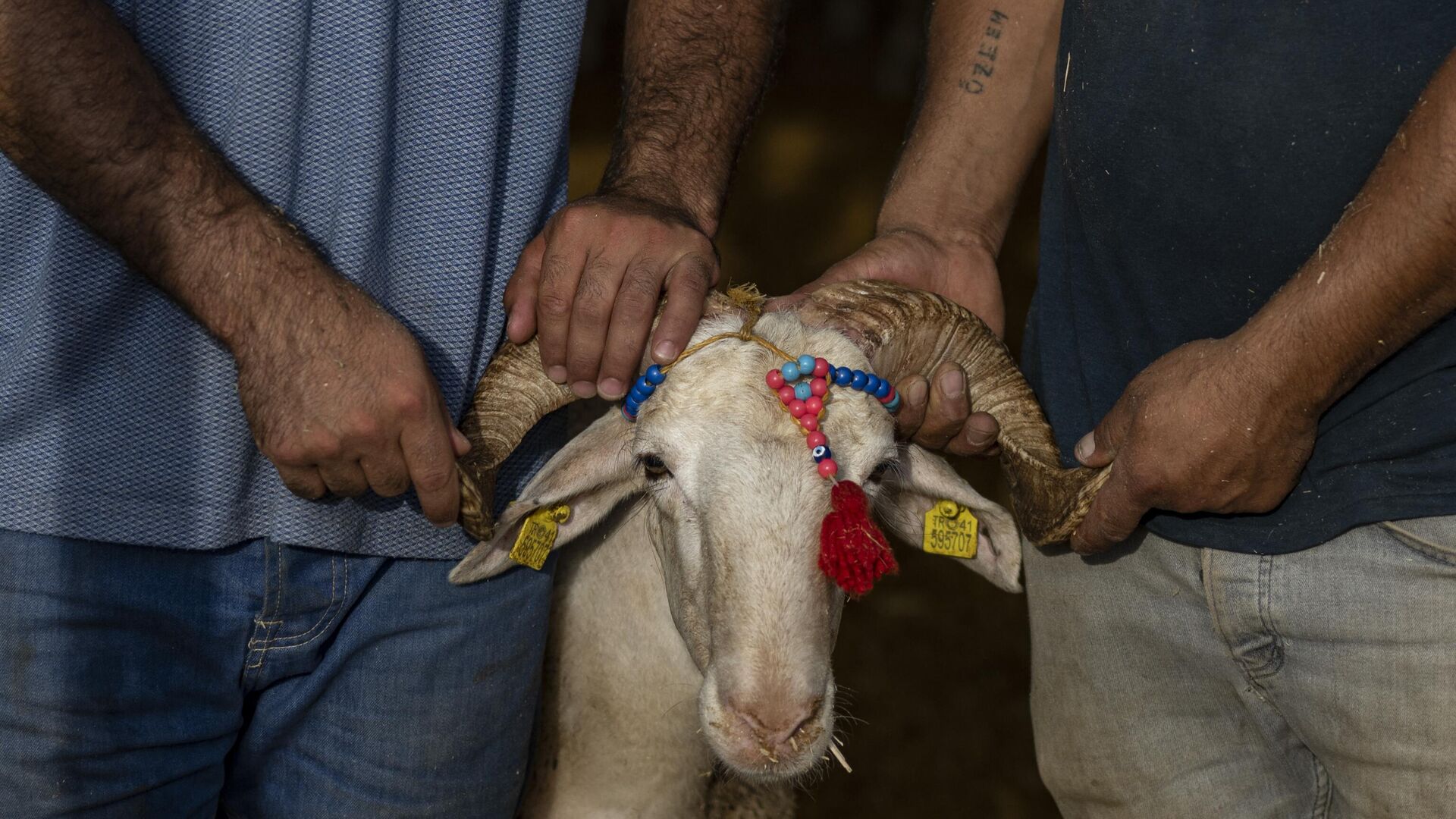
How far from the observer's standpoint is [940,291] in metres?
2.96

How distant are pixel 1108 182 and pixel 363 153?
153 centimetres

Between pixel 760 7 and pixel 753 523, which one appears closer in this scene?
pixel 753 523

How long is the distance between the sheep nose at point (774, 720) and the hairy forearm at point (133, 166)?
1.13 m

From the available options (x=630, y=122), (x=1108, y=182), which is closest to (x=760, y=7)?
(x=630, y=122)

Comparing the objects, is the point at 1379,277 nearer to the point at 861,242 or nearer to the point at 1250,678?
the point at 1250,678

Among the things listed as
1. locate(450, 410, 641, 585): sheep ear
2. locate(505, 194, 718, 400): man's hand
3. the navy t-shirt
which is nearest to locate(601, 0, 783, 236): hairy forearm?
locate(505, 194, 718, 400): man's hand

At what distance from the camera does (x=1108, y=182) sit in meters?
2.38

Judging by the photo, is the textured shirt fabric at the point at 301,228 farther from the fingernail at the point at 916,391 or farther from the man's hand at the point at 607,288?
the fingernail at the point at 916,391

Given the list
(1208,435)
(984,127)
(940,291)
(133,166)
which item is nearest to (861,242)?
(984,127)

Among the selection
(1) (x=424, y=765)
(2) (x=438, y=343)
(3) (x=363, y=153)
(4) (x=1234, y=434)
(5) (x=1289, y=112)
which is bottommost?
(1) (x=424, y=765)

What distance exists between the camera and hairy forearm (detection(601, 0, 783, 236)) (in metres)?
2.60

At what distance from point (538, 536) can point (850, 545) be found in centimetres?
76

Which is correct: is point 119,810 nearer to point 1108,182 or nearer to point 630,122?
point 630,122

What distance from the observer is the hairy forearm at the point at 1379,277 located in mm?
1775
